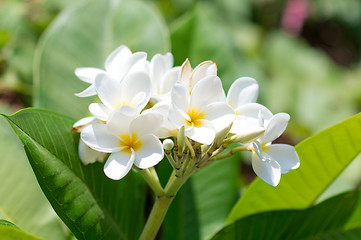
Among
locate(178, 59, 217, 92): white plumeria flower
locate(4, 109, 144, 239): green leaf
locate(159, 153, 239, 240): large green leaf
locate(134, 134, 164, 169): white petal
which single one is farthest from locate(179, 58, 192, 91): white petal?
locate(159, 153, 239, 240): large green leaf

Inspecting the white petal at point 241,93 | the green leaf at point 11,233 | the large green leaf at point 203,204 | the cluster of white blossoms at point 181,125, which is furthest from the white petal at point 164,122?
the large green leaf at point 203,204

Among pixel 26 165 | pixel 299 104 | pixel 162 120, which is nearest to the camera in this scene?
pixel 162 120

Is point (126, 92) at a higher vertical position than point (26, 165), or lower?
higher

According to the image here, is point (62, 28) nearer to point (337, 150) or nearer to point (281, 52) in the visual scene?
point (337, 150)

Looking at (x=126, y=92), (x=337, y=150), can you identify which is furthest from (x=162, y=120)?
(x=337, y=150)

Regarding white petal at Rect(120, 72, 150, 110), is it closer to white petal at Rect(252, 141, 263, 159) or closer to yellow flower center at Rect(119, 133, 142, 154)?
yellow flower center at Rect(119, 133, 142, 154)

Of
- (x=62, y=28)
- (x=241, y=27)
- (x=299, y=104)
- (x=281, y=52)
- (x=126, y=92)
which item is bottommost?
(x=299, y=104)

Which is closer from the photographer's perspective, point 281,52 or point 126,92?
point 126,92

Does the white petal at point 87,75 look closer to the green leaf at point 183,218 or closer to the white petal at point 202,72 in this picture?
the white petal at point 202,72
